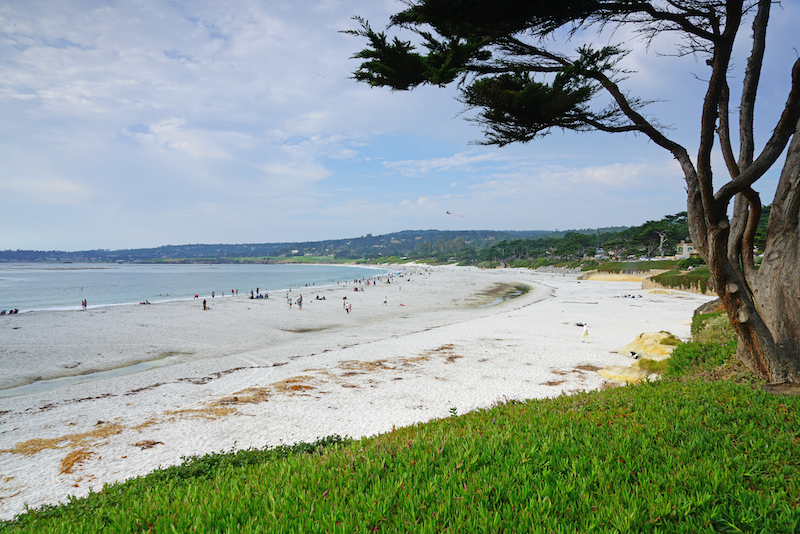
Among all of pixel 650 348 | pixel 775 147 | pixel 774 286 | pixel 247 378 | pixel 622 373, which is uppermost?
pixel 775 147

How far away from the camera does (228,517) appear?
9.62ft

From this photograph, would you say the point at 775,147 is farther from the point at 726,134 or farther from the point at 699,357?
the point at 699,357

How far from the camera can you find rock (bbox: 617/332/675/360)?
1202 centimetres

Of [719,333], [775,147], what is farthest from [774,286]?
[719,333]

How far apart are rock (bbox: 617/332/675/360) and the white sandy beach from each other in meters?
0.54

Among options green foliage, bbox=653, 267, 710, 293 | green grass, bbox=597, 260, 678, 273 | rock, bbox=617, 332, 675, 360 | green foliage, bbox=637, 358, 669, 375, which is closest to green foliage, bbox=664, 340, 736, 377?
green foliage, bbox=637, 358, 669, 375

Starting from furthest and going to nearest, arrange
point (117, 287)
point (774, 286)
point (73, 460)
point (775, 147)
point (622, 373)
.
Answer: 1. point (117, 287)
2. point (622, 373)
3. point (73, 460)
4. point (774, 286)
5. point (775, 147)

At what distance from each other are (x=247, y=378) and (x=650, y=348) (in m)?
13.7

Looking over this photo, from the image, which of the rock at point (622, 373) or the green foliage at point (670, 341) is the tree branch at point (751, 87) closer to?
the rock at point (622, 373)

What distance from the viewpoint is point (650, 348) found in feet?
42.3

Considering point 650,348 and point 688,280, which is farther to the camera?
point 688,280

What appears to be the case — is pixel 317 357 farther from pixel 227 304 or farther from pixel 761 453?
pixel 227 304

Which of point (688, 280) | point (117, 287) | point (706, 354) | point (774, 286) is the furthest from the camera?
point (117, 287)

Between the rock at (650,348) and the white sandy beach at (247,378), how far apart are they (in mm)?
538
